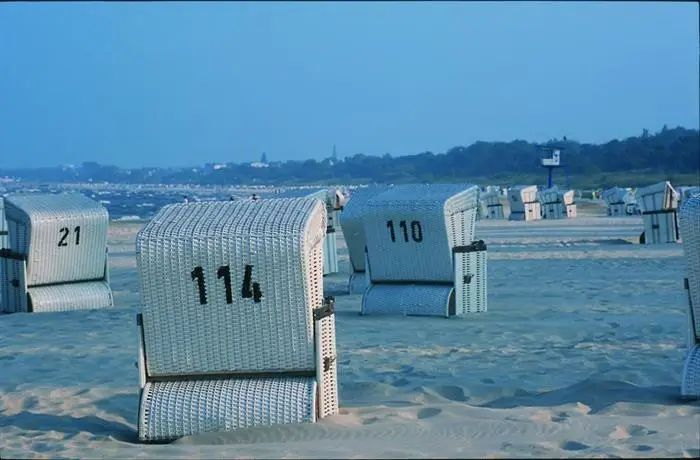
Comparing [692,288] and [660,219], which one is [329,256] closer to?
[660,219]

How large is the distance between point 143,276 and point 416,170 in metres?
82.9

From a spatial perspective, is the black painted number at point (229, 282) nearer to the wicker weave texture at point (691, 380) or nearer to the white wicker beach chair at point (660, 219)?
the wicker weave texture at point (691, 380)

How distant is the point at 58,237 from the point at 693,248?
7.54m

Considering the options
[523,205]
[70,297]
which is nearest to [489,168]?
[523,205]

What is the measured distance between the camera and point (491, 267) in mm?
16812

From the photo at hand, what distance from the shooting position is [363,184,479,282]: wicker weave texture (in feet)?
35.0

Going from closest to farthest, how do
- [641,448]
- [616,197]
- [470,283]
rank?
[641,448]
[470,283]
[616,197]

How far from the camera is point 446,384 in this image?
693cm

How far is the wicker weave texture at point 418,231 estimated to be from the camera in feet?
35.0

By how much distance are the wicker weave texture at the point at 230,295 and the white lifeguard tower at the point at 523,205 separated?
112 feet

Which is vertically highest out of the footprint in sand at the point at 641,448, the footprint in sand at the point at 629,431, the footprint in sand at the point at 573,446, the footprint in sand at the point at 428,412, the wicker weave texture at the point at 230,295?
the wicker weave texture at the point at 230,295

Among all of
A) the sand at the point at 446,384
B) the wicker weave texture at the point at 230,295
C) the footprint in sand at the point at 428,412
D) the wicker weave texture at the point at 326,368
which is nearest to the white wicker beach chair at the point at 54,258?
the sand at the point at 446,384

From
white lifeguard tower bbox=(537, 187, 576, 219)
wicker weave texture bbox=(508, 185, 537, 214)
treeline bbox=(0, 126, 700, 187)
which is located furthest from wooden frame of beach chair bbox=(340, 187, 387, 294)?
treeline bbox=(0, 126, 700, 187)

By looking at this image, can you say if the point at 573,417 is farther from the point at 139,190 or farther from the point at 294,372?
the point at 139,190
